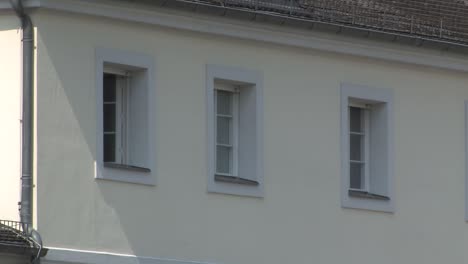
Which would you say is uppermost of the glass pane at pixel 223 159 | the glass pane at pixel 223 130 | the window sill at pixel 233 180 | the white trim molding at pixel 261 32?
the white trim molding at pixel 261 32

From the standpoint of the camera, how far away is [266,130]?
133 feet

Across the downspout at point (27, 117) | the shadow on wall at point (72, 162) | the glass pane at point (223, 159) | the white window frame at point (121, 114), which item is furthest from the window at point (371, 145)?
the downspout at point (27, 117)

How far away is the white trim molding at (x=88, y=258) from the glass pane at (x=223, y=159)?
2043mm

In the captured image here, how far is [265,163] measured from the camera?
40.6 metres

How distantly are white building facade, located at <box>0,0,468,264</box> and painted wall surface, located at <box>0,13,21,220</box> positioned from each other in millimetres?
19

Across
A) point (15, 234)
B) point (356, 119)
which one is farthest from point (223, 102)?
point (15, 234)

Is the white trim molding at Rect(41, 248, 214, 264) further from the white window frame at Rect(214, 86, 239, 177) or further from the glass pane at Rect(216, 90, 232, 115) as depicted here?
the glass pane at Rect(216, 90, 232, 115)

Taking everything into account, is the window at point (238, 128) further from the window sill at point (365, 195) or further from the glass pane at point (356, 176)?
the glass pane at point (356, 176)

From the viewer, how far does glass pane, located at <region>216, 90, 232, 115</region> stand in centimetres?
4044

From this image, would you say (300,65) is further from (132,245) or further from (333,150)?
(132,245)

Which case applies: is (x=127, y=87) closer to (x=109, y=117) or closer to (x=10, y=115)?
(x=109, y=117)

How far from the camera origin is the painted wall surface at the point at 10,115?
124ft

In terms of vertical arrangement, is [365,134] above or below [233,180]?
above

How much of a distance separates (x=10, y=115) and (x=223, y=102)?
13.0 ft
